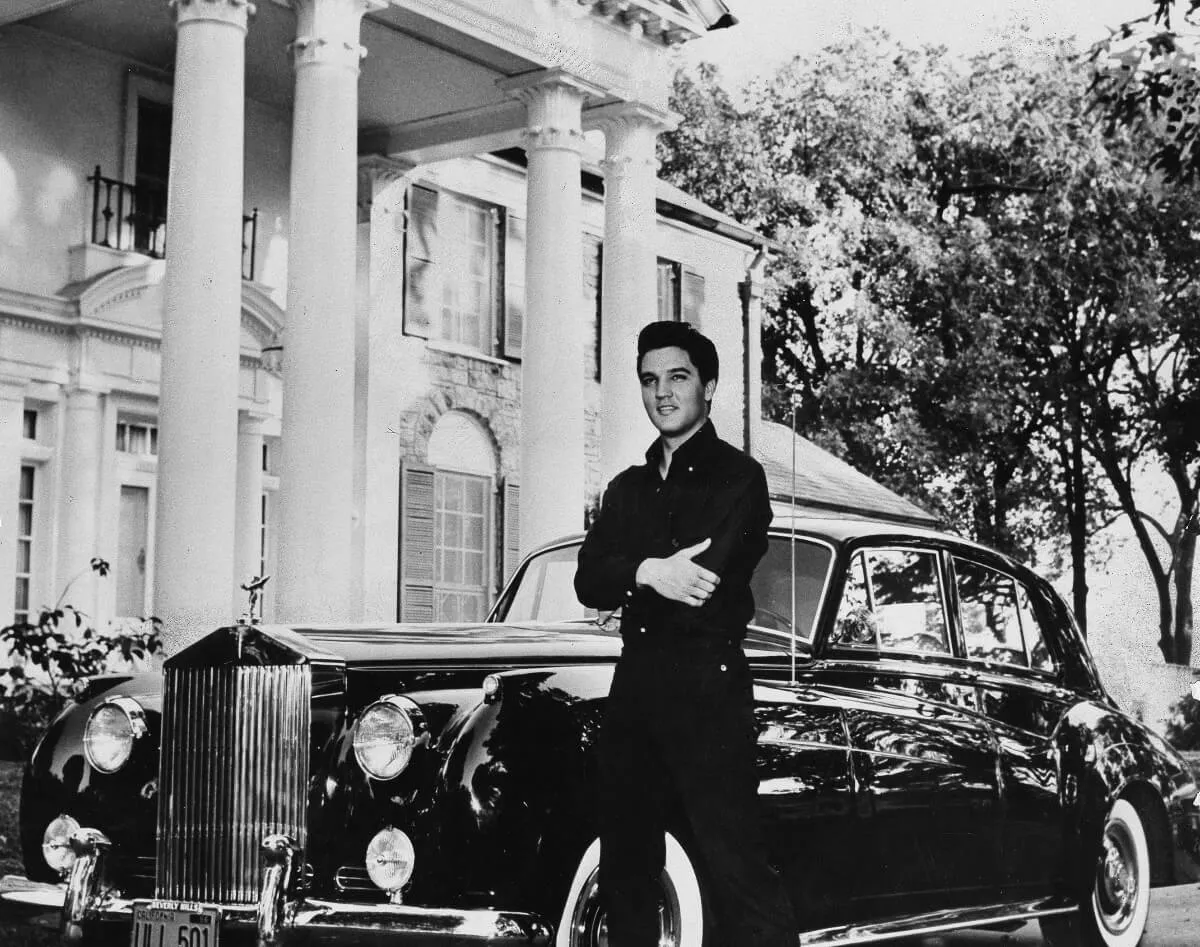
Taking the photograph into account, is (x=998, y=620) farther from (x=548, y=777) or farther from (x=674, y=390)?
(x=674, y=390)

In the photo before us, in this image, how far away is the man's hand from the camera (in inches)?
158

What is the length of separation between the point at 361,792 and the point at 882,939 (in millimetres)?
1845

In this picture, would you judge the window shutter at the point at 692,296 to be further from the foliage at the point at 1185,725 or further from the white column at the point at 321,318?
the white column at the point at 321,318

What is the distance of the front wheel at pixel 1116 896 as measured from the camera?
6.43 m

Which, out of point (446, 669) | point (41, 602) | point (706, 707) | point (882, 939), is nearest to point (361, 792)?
point (446, 669)

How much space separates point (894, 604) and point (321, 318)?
328 inches

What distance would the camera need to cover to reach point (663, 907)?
464 cm

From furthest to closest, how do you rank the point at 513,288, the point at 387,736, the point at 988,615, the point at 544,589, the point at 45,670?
the point at 513,288, the point at 45,670, the point at 544,589, the point at 988,615, the point at 387,736

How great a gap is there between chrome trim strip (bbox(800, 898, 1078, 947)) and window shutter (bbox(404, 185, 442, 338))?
44.7 ft

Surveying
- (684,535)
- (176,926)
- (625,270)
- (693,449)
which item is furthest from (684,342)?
(625,270)

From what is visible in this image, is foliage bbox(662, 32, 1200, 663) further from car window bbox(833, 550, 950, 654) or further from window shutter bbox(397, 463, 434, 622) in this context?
car window bbox(833, 550, 950, 654)

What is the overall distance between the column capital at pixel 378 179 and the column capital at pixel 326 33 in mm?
4669

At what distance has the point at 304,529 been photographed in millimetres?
13281

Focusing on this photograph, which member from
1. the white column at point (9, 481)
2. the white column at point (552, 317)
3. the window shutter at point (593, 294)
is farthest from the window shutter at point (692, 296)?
the white column at point (9, 481)
